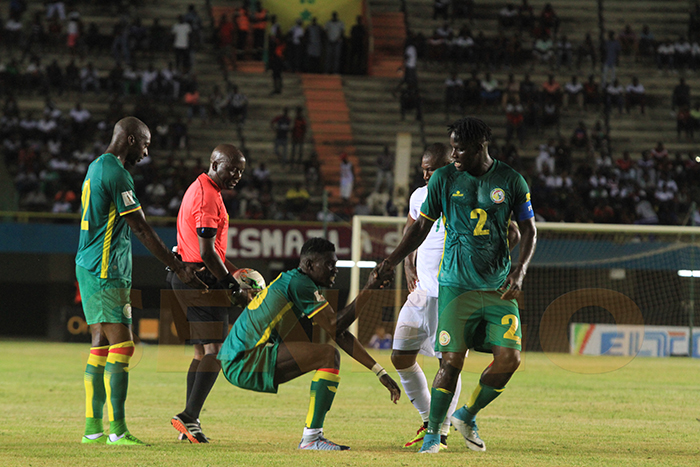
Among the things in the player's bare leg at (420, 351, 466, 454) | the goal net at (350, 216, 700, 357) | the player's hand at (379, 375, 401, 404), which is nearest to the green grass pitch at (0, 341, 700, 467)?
the player's bare leg at (420, 351, 466, 454)

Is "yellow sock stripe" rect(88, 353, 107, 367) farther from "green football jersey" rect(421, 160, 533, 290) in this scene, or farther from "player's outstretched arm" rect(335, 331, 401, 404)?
"green football jersey" rect(421, 160, 533, 290)

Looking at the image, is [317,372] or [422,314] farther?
[422,314]

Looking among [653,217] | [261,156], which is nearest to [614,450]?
[653,217]

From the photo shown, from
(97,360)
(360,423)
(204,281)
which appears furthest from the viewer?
(360,423)

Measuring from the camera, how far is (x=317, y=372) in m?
6.71

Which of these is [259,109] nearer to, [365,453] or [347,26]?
[347,26]

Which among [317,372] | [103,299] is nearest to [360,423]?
[317,372]

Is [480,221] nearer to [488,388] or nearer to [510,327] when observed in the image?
[510,327]

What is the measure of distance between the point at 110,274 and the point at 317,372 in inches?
69.2

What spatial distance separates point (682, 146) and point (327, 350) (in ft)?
92.8

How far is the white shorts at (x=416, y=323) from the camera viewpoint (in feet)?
25.4

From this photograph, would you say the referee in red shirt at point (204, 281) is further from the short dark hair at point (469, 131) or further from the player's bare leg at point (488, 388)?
the player's bare leg at point (488, 388)

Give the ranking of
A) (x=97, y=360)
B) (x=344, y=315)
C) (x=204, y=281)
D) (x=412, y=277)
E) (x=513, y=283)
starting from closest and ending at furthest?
(x=513, y=283)
(x=344, y=315)
(x=97, y=360)
(x=204, y=281)
(x=412, y=277)

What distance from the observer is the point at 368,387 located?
1298 cm
